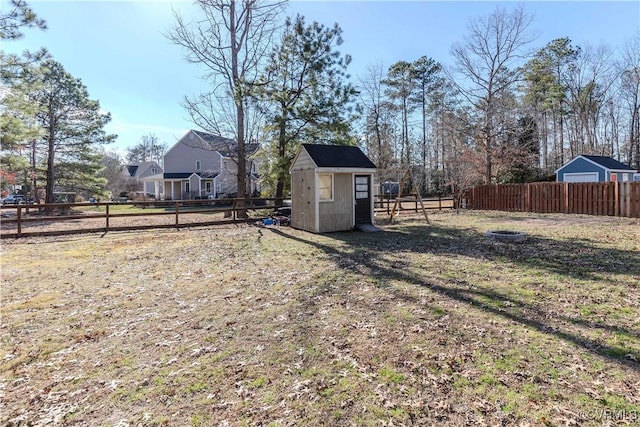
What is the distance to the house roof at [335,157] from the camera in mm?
11335

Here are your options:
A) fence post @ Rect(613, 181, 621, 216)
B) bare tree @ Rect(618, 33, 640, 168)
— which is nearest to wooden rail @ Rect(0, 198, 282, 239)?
fence post @ Rect(613, 181, 621, 216)

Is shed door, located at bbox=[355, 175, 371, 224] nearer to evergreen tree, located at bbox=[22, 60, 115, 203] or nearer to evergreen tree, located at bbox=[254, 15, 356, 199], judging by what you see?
evergreen tree, located at bbox=[254, 15, 356, 199]

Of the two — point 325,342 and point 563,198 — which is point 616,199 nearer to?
point 563,198

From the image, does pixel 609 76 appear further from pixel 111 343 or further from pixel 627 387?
pixel 111 343

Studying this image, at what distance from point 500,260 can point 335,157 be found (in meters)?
6.50

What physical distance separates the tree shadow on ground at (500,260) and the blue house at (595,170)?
15.3 metres

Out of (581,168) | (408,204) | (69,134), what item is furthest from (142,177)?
(581,168)

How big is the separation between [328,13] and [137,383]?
1620 cm

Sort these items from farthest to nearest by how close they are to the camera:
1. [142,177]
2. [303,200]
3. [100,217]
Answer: [142,177] → [100,217] → [303,200]

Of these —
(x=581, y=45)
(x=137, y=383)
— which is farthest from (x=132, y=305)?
(x=581, y=45)

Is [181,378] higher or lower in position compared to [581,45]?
lower

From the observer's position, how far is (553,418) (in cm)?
227

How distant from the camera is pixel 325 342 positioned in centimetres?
347

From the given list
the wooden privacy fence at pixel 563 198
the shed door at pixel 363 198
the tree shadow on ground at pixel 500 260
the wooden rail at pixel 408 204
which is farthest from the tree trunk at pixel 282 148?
the wooden privacy fence at pixel 563 198
